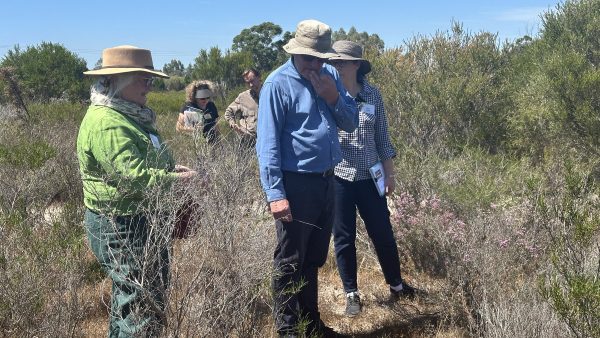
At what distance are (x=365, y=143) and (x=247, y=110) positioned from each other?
10.1 ft

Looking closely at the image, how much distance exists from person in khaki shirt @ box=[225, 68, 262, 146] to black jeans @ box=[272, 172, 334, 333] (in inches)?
128

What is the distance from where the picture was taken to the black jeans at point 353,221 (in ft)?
10.5

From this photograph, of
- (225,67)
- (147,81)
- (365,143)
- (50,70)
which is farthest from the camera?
(225,67)

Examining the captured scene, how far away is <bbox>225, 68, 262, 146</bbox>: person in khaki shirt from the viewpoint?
597 centimetres

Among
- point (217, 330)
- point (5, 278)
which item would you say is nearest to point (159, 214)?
point (217, 330)

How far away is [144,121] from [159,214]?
0.51 metres

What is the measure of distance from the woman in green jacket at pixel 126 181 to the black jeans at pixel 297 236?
0.54m

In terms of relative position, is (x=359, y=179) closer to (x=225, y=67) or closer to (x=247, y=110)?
(x=247, y=110)

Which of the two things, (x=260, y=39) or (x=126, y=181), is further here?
(x=260, y=39)

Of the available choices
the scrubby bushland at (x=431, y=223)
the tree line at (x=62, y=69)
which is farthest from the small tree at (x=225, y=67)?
the scrubby bushland at (x=431, y=223)

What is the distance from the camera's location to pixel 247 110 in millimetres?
6109

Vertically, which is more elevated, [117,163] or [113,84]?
[113,84]

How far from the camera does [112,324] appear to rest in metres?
2.30

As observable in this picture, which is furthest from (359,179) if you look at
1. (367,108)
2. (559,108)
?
(559,108)
